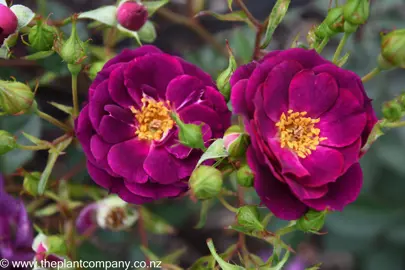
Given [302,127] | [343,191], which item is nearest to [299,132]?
[302,127]

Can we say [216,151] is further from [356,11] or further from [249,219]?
[356,11]

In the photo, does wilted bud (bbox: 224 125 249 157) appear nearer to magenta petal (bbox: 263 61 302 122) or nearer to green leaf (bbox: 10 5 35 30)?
magenta petal (bbox: 263 61 302 122)

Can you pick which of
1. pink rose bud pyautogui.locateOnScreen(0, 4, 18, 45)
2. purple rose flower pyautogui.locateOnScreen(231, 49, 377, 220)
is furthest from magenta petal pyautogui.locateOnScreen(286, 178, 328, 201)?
pink rose bud pyautogui.locateOnScreen(0, 4, 18, 45)

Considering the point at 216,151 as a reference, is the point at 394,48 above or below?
above

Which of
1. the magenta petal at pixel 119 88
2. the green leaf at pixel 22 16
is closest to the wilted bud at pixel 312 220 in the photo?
the magenta petal at pixel 119 88

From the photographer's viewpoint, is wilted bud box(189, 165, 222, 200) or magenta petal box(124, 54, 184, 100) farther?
magenta petal box(124, 54, 184, 100)

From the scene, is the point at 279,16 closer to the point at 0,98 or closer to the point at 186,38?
the point at 0,98

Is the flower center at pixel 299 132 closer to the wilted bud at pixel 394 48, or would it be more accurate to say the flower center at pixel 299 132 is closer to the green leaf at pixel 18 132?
the wilted bud at pixel 394 48
